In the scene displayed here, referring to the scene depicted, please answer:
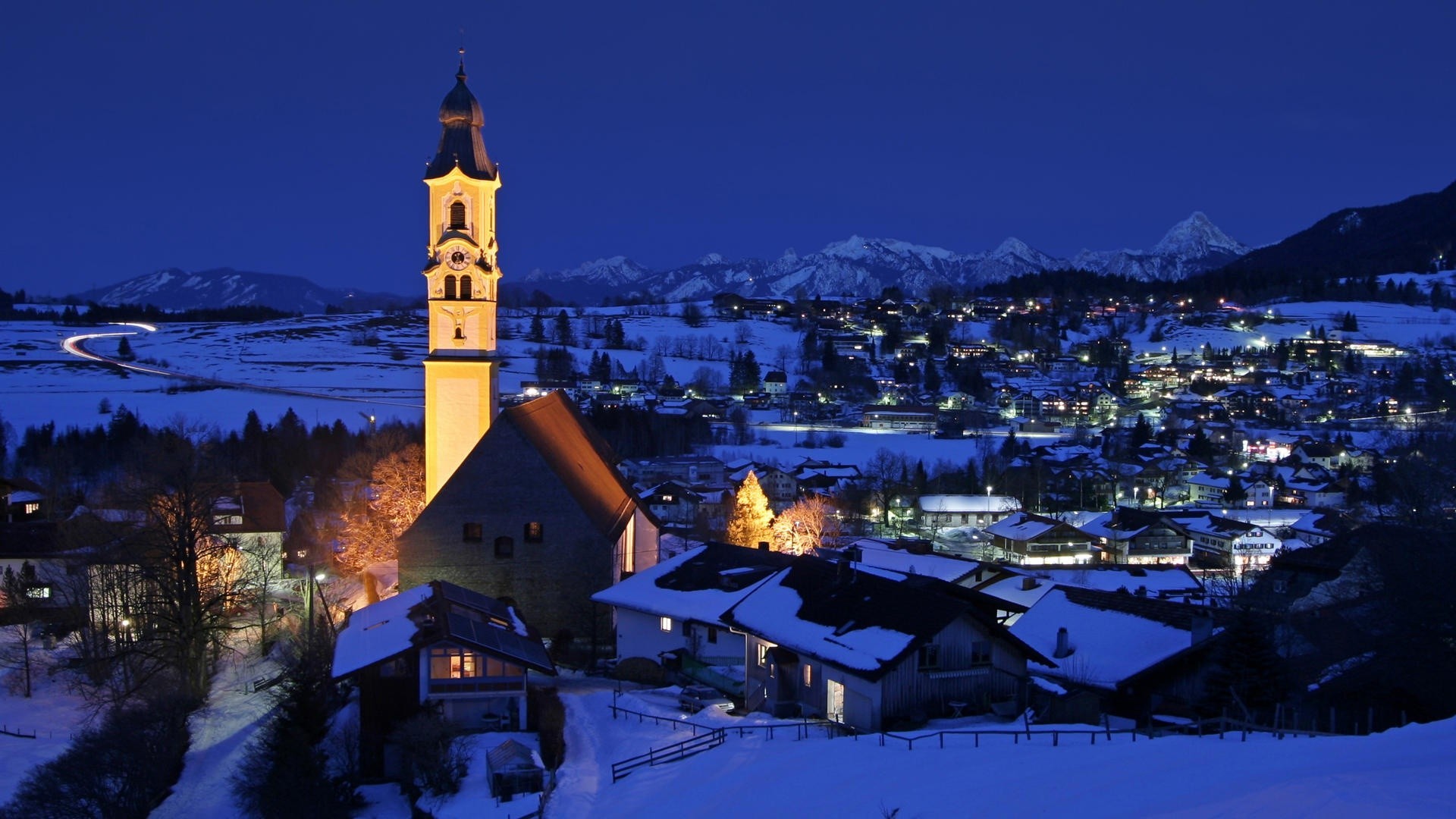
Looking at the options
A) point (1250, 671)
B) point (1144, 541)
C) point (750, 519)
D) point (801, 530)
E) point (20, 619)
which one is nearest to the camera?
point (1250, 671)

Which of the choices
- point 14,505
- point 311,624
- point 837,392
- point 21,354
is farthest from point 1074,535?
point 21,354

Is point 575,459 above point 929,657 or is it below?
above

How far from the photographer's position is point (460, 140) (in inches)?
1344

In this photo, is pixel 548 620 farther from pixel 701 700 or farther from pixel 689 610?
pixel 701 700

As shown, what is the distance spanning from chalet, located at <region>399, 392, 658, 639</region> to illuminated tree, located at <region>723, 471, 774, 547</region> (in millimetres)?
16100

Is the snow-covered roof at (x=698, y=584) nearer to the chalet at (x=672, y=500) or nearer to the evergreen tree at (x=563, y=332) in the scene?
the chalet at (x=672, y=500)

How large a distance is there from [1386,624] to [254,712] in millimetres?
26002

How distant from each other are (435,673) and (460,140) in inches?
775

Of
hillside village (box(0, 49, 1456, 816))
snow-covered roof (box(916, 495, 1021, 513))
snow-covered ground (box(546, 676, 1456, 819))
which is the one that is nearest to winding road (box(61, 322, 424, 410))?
hillside village (box(0, 49, 1456, 816))

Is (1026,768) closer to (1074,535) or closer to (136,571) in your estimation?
(136,571)

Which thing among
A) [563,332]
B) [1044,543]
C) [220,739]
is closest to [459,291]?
[220,739]

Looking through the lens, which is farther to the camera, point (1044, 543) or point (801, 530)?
point (1044, 543)

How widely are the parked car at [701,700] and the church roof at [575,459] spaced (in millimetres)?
7400

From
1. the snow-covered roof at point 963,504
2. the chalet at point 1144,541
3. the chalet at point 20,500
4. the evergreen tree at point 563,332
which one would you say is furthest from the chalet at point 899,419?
the chalet at point 20,500
